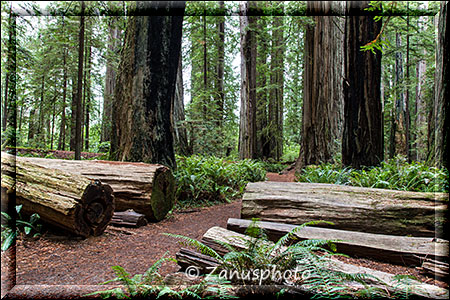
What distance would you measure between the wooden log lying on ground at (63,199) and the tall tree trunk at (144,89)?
150cm

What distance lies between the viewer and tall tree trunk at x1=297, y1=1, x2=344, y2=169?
6594mm

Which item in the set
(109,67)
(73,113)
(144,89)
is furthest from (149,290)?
(109,67)

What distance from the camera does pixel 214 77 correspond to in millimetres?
9523

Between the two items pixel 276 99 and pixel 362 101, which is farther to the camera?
pixel 276 99

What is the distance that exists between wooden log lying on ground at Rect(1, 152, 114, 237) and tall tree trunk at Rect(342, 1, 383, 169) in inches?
166

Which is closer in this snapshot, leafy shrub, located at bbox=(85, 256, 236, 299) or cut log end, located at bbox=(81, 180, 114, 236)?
leafy shrub, located at bbox=(85, 256, 236, 299)

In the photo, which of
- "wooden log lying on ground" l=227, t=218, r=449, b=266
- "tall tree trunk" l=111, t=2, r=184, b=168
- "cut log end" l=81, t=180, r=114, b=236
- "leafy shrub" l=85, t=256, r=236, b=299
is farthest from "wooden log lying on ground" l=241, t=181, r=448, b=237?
"tall tree trunk" l=111, t=2, r=184, b=168

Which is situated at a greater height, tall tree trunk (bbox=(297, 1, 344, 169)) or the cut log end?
tall tree trunk (bbox=(297, 1, 344, 169))

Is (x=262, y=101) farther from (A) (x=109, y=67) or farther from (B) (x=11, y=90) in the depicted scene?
(B) (x=11, y=90)

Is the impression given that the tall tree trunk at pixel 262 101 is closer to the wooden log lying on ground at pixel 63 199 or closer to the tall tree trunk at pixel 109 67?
the tall tree trunk at pixel 109 67

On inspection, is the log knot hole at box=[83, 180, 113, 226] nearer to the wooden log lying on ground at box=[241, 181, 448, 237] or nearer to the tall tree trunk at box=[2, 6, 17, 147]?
the tall tree trunk at box=[2, 6, 17, 147]

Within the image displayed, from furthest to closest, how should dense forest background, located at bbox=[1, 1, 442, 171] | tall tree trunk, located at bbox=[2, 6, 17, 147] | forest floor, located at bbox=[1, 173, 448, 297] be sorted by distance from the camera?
dense forest background, located at bbox=[1, 1, 442, 171]
tall tree trunk, located at bbox=[2, 6, 17, 147]
forest floor, located at bbox=[1, 173, 448, 297]

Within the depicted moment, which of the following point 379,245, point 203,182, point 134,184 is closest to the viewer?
point 379,245

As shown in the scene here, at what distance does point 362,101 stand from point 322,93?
2486 millimetres
